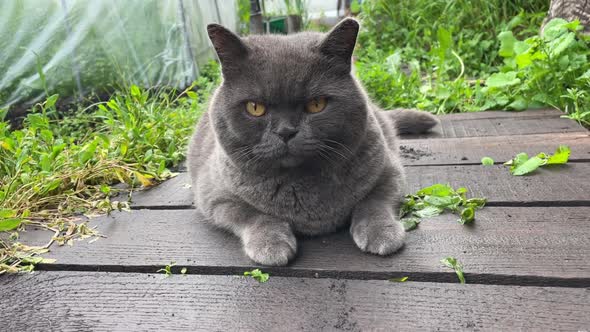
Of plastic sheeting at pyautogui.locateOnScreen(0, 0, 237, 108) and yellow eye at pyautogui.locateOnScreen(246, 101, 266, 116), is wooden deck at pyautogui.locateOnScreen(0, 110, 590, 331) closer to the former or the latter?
yellow eye at pyautogui.locateOnScreen(246, 101, 266, 116)

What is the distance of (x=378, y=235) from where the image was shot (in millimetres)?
1231

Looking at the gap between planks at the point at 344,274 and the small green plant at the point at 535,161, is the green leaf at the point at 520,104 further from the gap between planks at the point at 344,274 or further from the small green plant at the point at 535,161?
the gap between planks at the point at 344,274

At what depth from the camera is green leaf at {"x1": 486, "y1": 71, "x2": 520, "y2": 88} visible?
2.50 meters

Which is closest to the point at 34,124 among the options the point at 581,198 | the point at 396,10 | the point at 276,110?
the point at 276,110

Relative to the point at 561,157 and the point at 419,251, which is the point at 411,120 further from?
the point at 419,251

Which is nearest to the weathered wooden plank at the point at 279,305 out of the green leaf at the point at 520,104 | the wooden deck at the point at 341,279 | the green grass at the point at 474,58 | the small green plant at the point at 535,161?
the wooden deck at the point at 341,279

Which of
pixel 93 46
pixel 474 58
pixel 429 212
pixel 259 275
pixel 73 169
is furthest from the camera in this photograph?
pixel 474 58

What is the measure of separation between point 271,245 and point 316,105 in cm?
42

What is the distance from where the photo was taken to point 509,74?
2537 millimetres

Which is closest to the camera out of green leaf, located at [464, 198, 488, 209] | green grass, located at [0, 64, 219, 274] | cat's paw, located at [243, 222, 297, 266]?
cat's paw, located at [243, 222, 297, 266]

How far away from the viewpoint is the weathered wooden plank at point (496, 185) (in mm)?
1463

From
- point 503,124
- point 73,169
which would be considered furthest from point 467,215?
point 73,169

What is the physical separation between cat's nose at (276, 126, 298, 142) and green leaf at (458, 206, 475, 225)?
59cm

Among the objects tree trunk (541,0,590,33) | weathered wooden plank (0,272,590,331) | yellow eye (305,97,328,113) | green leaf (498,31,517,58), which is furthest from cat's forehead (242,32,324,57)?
tree trunk (541,0,590,33)
